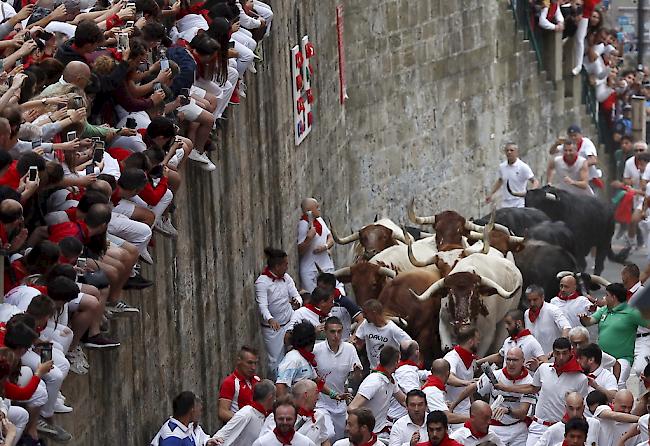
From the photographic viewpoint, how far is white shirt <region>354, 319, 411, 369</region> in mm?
19141

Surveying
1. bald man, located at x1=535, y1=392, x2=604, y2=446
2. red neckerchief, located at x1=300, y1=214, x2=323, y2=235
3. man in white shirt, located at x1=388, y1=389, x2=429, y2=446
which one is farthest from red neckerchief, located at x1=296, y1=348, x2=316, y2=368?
red neckerchief, located at x1=300, y1=214, x2=323, y2=235

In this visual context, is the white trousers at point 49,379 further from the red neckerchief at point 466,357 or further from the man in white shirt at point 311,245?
the man in white shirt at point 311,245

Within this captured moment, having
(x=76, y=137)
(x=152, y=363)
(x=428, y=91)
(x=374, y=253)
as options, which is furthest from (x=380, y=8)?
Result: (x=76, y=137)

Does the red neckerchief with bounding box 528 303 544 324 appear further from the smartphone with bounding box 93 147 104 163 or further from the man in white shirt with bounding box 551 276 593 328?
the smartphone with bounding box 93 147 104 163

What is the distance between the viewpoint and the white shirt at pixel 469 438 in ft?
52.3

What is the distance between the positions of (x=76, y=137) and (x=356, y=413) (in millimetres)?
2998

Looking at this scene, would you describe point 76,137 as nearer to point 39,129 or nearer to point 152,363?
point 39,129

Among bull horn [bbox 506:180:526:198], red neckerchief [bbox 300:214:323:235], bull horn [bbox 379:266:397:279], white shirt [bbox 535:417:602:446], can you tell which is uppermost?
bull horn [bbox 506:180:526:198]

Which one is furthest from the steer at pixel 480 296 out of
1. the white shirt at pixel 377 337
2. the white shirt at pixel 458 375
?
the white shirt at pixel 458 375

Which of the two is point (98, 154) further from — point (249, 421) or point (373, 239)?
point (373, 239)

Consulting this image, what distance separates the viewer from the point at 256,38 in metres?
19.9

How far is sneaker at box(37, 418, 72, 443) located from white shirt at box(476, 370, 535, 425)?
17.9 ft

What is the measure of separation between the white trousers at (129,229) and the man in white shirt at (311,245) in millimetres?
7394

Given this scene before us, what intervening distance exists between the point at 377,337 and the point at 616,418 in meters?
3.62
